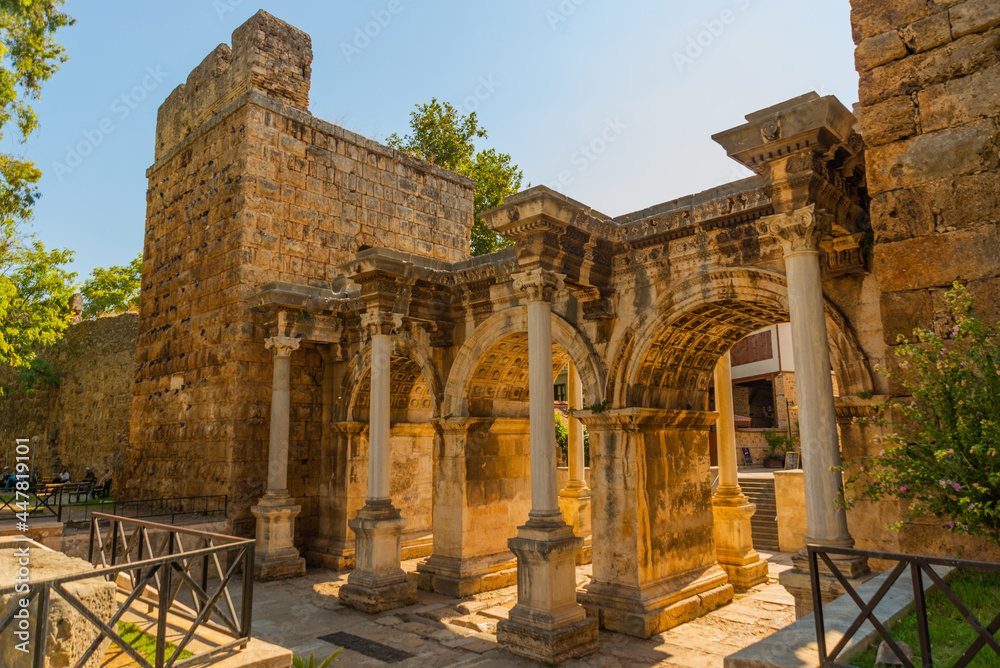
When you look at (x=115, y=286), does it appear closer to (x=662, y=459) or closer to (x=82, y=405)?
(x=82, y=405)

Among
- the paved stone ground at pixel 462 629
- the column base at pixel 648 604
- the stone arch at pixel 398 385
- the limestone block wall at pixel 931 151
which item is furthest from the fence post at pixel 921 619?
the stone arch at pixel 398 385

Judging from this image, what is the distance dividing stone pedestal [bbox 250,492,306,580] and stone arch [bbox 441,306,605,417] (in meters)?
3.48

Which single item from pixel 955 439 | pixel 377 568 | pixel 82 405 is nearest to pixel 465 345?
pixel 377 568

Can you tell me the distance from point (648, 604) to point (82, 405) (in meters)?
19.8

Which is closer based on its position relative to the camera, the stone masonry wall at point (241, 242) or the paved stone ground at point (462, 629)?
the paved stone ground at point (462, 629)

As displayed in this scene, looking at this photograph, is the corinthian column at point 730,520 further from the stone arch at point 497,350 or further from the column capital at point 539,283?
the column capital at point 539,283

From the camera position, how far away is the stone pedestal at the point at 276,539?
11.0m

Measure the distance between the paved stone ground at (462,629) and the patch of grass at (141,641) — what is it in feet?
8.07

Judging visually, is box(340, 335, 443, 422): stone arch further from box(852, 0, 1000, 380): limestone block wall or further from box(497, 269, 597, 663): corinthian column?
box(852, 0, 1000, 380): limestone block wall

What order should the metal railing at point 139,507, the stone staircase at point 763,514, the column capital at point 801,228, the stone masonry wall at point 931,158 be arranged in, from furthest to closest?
the stone staircase at point 763,514, the metal railing at point 139,507, the column capital at point 801,228, the stone masonry wall at point 931,158

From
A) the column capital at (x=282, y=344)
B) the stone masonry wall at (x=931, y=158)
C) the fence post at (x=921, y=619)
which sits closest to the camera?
the fence post at (x=921, y=619)

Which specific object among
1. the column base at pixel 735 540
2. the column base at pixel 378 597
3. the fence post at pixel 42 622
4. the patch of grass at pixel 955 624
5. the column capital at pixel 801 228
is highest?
the column capital at pixel 801 228

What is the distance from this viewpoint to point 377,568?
941 cm

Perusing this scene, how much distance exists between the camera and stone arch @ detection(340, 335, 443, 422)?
11.5 m
